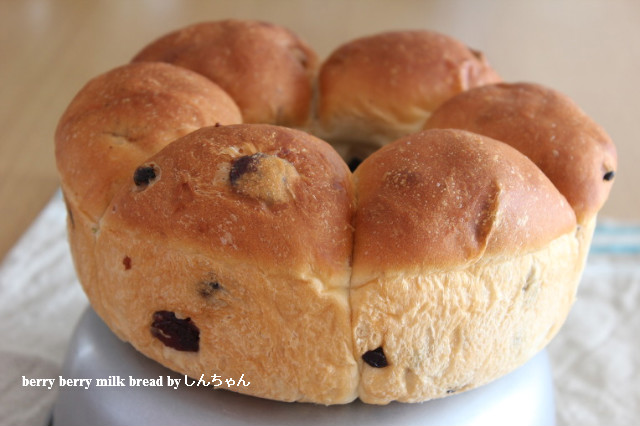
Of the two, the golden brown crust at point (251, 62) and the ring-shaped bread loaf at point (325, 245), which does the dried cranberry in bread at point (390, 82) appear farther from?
the ring-shaped bread loaf at point (325, 245)

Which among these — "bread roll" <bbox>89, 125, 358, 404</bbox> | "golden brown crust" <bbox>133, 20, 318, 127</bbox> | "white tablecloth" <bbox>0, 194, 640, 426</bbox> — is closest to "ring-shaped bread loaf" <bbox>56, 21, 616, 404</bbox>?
"bread roll" <bbox>89, 125, 358, 404</bbox>

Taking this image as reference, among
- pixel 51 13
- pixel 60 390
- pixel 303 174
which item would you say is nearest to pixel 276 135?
pixel 303 174

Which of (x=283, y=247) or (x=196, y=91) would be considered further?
(x=196, y=91)

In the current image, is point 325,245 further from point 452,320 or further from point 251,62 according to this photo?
point 251,62

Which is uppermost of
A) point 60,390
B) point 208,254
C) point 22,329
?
point 208,254

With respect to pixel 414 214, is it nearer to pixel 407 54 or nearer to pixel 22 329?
pixel 407 54

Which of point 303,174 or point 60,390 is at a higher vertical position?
point 303,174

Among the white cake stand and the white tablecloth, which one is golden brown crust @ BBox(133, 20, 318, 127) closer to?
the white cake stand

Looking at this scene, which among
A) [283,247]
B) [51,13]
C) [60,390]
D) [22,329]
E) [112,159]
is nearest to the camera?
[283,247]
